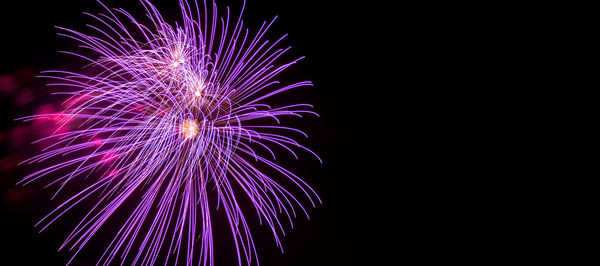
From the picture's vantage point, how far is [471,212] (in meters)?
3.74

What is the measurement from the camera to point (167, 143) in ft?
9.52

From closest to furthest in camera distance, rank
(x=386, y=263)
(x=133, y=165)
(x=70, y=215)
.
→ (x=133, y=165) → (x=70, y=215) → (x=386, y=263)

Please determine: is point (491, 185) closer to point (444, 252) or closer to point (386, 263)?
point (444, 252)

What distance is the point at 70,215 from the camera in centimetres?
332

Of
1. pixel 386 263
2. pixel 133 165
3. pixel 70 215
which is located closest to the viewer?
pixel 133 165

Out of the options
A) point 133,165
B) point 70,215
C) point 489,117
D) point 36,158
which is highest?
point 36,158

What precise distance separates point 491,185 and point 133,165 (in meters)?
4.63

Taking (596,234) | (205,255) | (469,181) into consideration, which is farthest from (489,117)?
(205,255)

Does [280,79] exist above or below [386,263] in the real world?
above

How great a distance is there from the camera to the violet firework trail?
2947 mm

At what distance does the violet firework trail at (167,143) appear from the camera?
9.67 feet

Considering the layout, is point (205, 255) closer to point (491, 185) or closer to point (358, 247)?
point (358, 247)

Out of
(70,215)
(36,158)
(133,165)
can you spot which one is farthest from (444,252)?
(36,158)

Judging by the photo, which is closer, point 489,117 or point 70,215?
point 70,215
